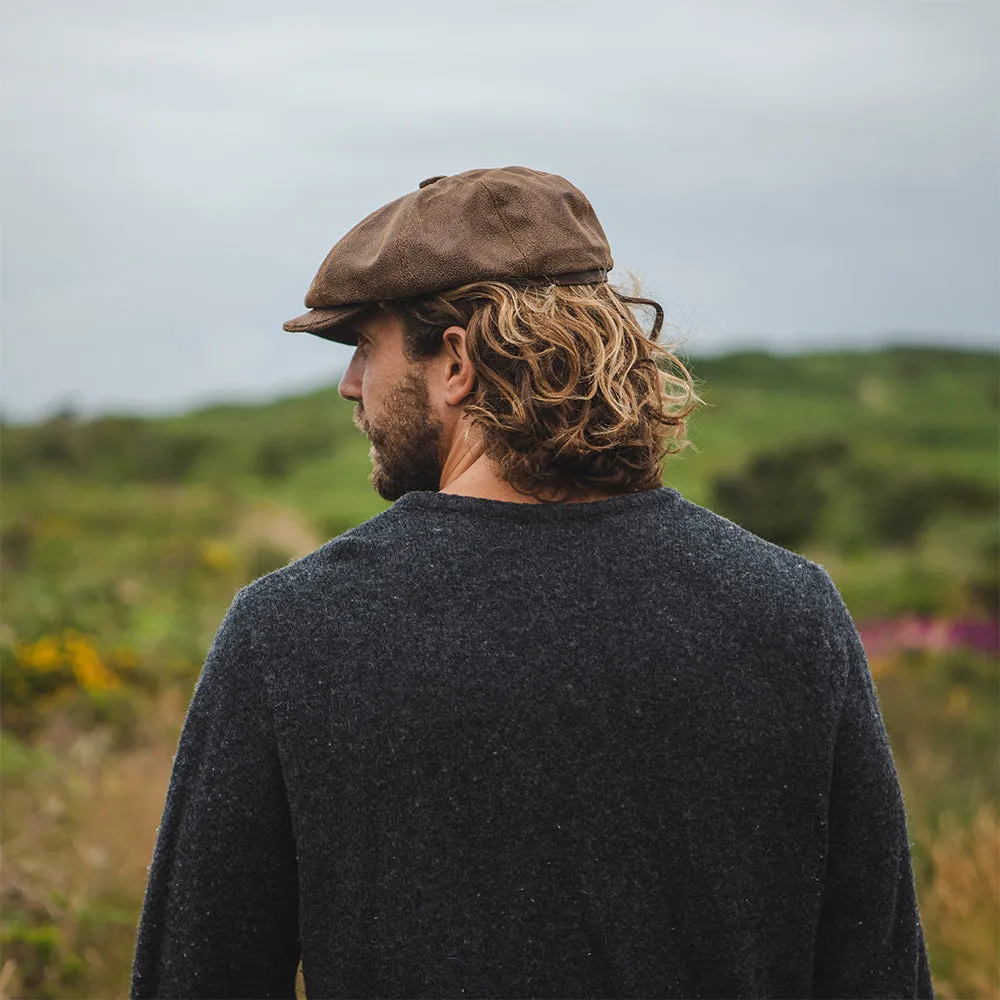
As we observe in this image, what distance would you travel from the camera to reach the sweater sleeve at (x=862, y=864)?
1708 millimetres

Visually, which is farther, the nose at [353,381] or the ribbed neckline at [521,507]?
the nose at [353,381]

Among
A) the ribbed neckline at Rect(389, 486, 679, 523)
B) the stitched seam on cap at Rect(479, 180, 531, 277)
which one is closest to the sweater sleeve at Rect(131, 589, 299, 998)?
the ribbed neckline at Rect(389, 486, 679, 523)

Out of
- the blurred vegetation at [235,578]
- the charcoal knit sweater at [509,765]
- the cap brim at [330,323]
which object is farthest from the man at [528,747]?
the blurred vegetation at [235,578]

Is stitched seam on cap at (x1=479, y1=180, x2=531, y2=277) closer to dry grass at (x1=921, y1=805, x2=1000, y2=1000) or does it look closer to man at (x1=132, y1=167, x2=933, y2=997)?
man at (x1=132, y1=167, x2=933, y2=997)

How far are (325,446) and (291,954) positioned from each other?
23.9 meters

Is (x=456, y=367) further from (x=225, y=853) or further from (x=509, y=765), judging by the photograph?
(x=225, y=853)

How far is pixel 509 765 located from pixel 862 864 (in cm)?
59

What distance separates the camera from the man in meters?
1.57

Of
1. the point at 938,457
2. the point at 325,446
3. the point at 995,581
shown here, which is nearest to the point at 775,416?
the point at 938,457

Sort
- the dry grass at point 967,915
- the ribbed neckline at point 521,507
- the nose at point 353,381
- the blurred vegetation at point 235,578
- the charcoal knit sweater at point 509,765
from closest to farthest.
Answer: the charcoal knit sweater at point 509,765, the ribbed neckline at point 521,507, the nose at point 353,381, the dry grass at point 967,915, the blurred vegetation at point 235,578

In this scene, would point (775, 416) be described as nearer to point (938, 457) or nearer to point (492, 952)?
point (938, 457)

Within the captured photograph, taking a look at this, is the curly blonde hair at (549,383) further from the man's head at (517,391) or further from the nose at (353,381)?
the nose at (353,381)

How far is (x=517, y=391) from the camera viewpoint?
176cm

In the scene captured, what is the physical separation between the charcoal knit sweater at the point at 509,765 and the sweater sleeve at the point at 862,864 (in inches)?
1.2
